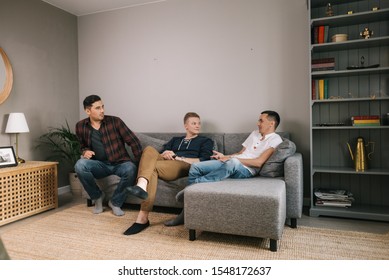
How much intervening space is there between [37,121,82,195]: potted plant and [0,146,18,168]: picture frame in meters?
0.64

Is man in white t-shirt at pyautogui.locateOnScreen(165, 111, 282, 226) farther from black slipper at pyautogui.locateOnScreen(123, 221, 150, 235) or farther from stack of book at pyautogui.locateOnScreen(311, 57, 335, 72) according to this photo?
stack of book at pyautogui.locateOnScreen(311, 57, 335, 72)

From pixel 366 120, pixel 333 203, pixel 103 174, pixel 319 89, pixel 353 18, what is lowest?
pixel 333 203

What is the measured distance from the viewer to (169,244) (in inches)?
85.0

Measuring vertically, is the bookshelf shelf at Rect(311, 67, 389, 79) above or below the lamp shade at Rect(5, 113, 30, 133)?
above

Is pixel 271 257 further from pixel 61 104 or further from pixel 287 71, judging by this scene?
pixel 61 104

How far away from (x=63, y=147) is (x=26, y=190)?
1171 mm

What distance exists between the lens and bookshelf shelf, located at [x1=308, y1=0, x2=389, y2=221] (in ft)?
9.07

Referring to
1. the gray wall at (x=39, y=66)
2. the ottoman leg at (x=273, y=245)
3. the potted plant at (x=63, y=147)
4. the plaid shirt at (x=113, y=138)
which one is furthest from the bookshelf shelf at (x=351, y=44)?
the gray wall at (x=39, y=66)

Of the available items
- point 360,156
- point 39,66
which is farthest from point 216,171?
point 39,66

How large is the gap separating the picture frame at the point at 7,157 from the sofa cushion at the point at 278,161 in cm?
239

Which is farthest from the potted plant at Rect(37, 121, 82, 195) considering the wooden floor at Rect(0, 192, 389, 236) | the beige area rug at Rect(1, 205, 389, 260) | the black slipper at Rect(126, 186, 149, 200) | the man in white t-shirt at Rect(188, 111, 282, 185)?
the man in white t-shirt at Rect(188, 111, 282, 185)

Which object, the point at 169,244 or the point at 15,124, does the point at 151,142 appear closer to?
the point at 15,124

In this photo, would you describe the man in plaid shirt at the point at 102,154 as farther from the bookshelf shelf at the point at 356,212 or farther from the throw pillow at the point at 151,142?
the bookshelf shelf at the point at 356,212

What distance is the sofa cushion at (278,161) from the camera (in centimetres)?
255
